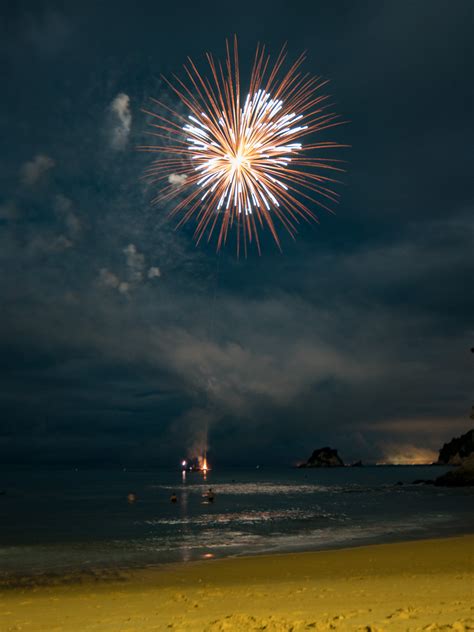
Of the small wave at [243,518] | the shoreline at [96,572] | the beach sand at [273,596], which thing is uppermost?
the beach sand at [273,596]

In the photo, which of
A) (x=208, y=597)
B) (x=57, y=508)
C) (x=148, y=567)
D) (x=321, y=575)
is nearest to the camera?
(x=208, y=597)

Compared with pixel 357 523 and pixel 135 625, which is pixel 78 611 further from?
pixel 357 523

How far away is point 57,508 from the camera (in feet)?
257

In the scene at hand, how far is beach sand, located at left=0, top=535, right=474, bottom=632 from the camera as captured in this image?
1147 centimetres

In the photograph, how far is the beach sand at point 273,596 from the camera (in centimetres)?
1147

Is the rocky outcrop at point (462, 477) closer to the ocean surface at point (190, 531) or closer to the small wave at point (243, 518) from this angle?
the ocean surface at point (190, 531)

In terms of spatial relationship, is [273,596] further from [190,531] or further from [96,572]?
[190,531]

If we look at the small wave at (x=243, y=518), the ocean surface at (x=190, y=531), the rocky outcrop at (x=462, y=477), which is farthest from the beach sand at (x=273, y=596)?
the rocky outcrop at (x=462, y=477)

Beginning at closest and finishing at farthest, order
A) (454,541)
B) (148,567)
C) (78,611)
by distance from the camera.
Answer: (78,611) → (148,567) → (454,541)

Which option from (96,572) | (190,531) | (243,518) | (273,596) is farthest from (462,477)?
(273,596)

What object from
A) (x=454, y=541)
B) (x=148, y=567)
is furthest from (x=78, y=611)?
(x=454, y=541)

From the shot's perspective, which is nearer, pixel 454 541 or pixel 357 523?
pixel 454 541

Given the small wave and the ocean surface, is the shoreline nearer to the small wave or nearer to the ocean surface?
the ocean surface

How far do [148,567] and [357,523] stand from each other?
2685cm
